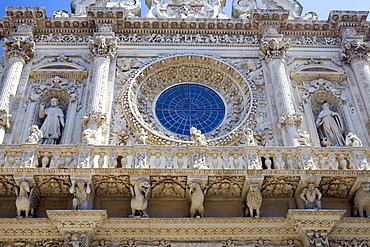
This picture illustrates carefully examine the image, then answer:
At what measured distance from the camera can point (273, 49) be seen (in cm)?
1470

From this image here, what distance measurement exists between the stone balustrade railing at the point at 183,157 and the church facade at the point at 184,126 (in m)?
0.03

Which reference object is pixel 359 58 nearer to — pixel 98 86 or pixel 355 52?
pixel 355 52

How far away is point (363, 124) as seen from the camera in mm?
13117

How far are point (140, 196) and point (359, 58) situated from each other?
359 inches

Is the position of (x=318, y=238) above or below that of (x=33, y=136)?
below

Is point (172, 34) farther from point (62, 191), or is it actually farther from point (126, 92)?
point (62, 191)

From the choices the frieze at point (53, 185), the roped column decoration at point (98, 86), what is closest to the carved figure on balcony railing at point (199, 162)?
the roped column decoration at point (98, 86)

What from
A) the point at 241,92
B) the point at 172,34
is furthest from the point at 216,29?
the point at 241,92

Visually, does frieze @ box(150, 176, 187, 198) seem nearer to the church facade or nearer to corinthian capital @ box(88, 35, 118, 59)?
the church facade

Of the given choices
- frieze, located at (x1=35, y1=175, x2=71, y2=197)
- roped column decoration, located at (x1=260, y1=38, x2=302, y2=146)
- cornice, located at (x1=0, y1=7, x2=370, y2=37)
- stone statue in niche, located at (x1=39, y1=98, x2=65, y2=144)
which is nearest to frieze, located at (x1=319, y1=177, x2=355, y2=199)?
roped column decoration, located at (x1=260, y1=38, x2=302, y2=146)

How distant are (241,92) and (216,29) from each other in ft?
9.06

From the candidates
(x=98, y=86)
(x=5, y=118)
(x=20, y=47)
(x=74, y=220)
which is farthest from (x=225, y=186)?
(x=20, y=47)

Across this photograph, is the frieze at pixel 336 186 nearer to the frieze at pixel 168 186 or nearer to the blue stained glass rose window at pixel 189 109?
the frieze at pixel 168 186

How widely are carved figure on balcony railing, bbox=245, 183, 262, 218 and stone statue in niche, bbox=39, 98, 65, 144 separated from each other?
19.3ft
